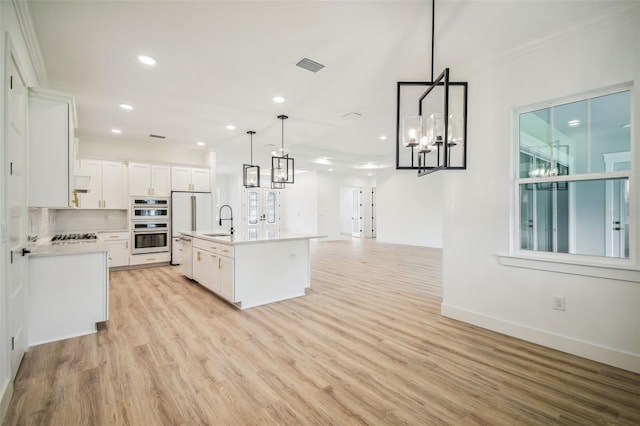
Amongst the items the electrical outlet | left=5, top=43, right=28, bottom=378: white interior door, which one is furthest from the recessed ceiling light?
the electrical outlet

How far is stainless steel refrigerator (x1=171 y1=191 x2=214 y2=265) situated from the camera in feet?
21.8

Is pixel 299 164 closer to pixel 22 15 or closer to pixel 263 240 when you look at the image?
pixel 263 240

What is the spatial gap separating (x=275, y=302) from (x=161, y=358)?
1.66 meters

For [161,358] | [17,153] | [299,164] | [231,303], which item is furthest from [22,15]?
[299,164]

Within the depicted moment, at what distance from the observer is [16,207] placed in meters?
2.25

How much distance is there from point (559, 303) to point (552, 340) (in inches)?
13.6

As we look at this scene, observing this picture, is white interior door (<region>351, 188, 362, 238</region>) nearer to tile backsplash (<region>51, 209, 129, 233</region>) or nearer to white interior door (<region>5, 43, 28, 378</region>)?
tile backsplash (<region>51, 209, 129, 233</region>)

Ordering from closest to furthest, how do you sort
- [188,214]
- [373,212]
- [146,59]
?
[146,59], [188,214], [373,212]

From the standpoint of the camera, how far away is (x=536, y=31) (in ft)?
8.47

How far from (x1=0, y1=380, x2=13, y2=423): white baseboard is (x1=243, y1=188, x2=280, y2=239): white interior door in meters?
9.37

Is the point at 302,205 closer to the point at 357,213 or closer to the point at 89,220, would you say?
the point at 357,213

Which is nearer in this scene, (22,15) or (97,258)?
(22,15)

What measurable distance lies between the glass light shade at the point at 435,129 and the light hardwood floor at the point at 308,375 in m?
1.78

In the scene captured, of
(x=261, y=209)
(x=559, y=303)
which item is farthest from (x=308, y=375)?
(x=261, y=209)
